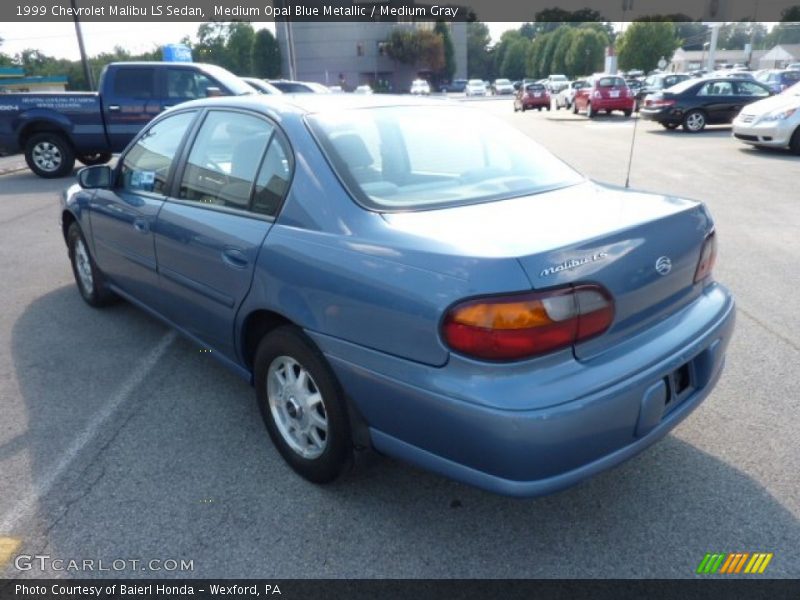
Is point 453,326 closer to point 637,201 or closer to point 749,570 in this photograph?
point 637,201

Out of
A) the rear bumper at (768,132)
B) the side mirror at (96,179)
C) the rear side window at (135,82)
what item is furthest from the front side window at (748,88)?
the side mirror at (96,179)

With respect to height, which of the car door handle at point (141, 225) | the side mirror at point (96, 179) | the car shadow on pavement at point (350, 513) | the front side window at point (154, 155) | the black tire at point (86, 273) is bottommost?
the car shadow on pavement at point (350, 513)

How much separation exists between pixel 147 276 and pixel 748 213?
7073 millimetres

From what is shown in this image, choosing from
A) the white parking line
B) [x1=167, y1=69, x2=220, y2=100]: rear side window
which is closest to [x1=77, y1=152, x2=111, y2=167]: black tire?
[x1=167, y1=69, x2=220, y2=100]: rear side window

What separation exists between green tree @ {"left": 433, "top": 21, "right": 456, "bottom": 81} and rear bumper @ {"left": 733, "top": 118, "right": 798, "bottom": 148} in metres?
81.1

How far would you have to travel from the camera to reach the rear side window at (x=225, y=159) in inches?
116

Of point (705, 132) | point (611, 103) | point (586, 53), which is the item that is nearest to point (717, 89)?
point (705, 132)

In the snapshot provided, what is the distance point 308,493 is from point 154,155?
2287mm

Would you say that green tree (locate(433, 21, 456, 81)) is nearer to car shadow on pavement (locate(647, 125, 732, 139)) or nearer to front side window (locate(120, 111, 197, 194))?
car shadow on pavement (locate(647, 125, 732, 139))

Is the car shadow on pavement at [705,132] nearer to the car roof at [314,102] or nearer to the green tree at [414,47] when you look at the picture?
the car roof at [314,102]

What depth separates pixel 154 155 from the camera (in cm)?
380

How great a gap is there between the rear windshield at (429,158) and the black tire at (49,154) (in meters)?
11.6

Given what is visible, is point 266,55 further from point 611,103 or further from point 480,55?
point 611,103

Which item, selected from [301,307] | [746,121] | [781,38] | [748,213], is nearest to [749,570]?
[301,307]
